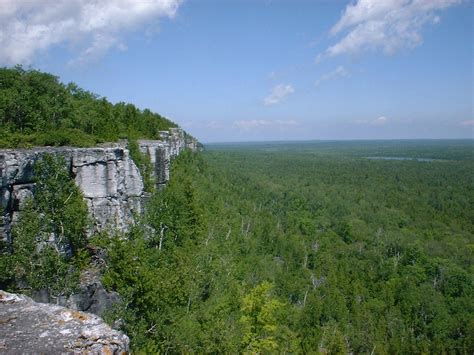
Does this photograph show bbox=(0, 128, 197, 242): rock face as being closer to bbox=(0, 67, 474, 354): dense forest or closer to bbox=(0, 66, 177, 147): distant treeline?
bbox=(0, 67, 474, 354): dense forest

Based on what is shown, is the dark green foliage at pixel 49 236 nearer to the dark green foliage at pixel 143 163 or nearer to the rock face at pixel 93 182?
the rock face at pixel 93 182

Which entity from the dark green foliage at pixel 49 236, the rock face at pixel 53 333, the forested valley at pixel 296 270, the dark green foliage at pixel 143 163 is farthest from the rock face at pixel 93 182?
the rock face at pixel 53 333

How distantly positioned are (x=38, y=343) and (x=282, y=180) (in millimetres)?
123831

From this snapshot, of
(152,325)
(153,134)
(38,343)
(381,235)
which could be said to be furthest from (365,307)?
(38,343)

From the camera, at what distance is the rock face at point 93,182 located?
1462 cm

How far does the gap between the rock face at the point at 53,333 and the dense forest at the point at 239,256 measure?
8562 mm

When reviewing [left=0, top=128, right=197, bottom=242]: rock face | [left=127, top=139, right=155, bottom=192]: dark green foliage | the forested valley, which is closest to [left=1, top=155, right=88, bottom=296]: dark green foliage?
[left=0, top=128, right=197, bottom=242]: rock face

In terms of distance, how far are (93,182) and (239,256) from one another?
29439 millimetres

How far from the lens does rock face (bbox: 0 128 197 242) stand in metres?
14.6

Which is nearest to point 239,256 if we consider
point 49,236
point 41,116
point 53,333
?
point 41,116

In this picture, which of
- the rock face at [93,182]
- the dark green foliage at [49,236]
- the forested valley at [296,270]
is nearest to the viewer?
the rock face at [93,182]

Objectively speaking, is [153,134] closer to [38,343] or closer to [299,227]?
[38,343]

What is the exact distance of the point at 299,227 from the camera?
256 feet

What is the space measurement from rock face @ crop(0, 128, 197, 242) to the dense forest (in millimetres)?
552
